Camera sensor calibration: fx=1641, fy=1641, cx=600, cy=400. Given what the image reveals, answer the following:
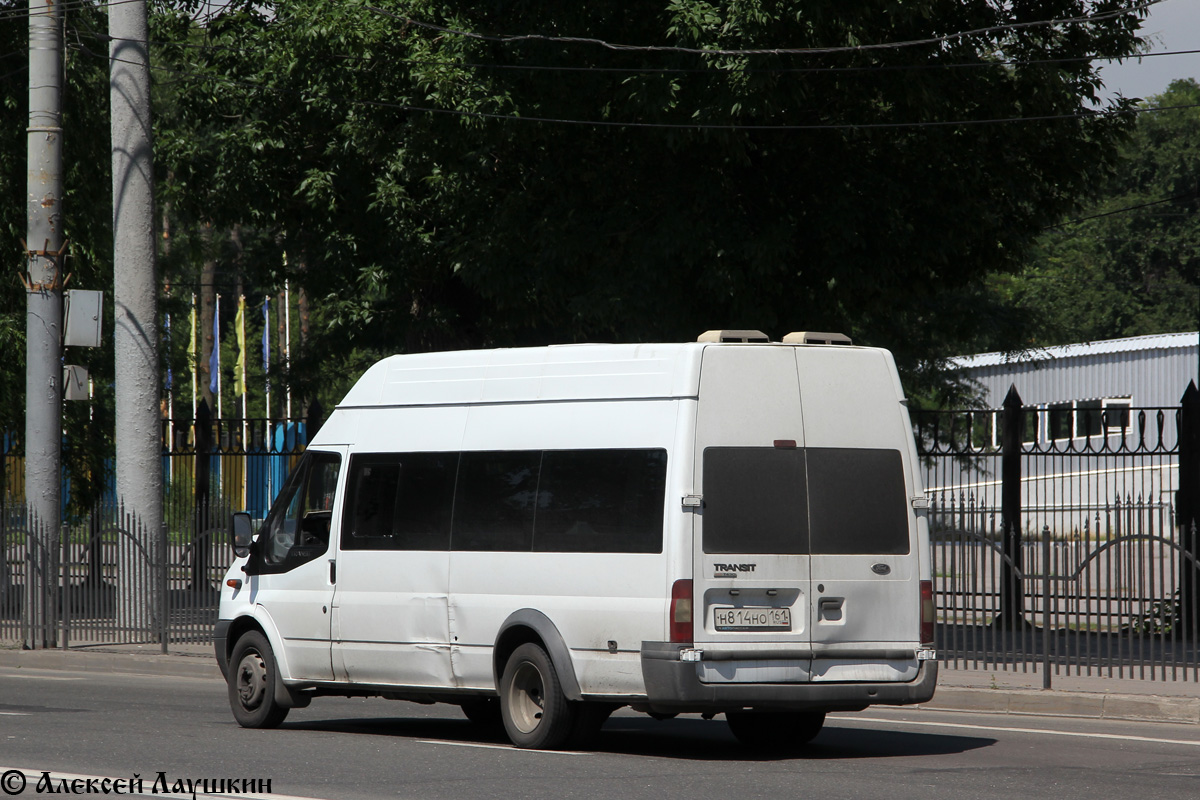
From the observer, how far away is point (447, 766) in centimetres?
932

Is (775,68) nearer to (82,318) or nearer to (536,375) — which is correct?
(536,375)

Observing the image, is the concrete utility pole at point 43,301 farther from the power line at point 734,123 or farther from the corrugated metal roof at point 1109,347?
the corrugated metal roof at point 1109,347

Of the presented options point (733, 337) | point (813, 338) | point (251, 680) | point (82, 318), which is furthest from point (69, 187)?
point (813, 338)

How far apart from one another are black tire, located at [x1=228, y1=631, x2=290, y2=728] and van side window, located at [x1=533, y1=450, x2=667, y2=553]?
2.54 meters

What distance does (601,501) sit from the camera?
9.96m

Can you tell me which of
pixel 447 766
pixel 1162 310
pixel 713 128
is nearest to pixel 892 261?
pixel 713 128

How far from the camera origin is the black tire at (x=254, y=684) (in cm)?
1150

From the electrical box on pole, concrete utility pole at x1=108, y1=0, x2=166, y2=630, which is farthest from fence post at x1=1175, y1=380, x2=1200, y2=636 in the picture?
the electrical box on pole

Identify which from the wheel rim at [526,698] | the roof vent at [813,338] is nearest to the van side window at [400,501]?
the wheel rim at [526,698]

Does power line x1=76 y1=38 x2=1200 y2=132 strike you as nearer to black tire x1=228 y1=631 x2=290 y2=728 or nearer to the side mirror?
the side mirror

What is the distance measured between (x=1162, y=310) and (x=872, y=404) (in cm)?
6385

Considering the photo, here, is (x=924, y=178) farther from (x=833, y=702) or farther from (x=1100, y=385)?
(x=1100, y=385)

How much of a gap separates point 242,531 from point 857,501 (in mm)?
4566

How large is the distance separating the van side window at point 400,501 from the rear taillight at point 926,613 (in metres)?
3.06
